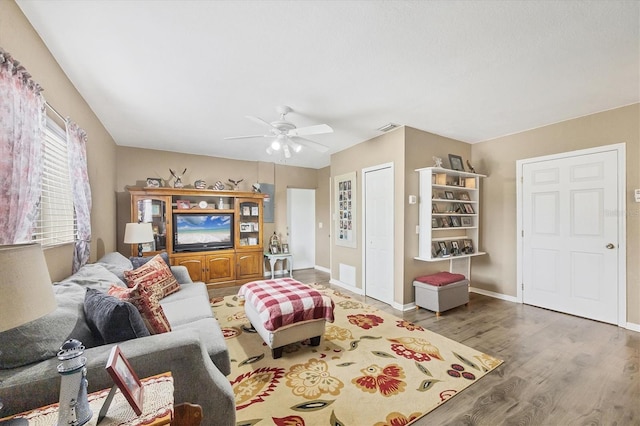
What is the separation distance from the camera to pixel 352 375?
214cm

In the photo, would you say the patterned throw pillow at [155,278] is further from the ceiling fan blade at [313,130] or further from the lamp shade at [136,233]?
the ceiling fan blade at [313,130]

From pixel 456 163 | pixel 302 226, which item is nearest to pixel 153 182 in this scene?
pixel 302 226

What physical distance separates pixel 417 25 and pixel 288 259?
4.60 meters

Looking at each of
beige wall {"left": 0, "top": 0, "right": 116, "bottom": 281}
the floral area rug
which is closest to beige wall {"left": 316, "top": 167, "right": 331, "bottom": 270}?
the floral area rug

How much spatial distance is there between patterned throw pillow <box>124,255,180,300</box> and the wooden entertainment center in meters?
1.59

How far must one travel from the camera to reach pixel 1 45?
1.42 meters

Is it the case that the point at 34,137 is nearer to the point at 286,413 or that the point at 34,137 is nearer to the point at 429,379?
the point at 286,413

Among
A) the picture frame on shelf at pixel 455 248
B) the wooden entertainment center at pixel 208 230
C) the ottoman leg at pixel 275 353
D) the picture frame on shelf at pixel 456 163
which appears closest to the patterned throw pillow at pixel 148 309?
the ottoman leg at pixel 275 353

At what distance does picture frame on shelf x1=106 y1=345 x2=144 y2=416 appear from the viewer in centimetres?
86

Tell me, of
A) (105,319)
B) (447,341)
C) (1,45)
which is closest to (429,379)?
(447,341)

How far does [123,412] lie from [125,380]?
131 millimetres

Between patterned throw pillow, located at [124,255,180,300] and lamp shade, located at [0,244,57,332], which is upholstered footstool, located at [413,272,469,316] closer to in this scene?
patterned throw pillow, located at [124,255,180,300]

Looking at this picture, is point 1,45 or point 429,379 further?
point 429,379

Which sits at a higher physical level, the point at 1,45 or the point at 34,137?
the point at 1,45
